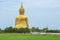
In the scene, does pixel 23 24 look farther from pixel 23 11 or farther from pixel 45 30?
pixel 45 30

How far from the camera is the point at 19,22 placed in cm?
3922

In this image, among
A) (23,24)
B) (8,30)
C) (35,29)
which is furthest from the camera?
(23,24)

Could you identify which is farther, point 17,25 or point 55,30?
point 17,25

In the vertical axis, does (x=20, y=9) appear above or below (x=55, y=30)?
above

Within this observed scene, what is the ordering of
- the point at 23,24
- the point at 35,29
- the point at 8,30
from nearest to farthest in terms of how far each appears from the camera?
the point at 8,30 < the point at 35,29 < the point at 23,24

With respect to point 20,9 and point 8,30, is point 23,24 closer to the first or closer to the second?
point 20,9

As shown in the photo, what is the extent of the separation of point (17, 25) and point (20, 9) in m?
3.01

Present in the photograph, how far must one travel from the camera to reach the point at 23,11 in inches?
1566

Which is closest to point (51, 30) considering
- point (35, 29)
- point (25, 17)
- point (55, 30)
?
point (55, 30)

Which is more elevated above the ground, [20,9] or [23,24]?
[20,9]

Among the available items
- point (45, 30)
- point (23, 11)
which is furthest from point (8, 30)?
point (23, 11)

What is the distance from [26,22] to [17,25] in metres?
1.80

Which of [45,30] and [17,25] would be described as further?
[17,25]

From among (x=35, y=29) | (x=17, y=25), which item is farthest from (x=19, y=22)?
(x=35, y=29)
